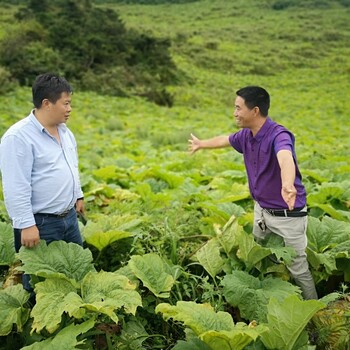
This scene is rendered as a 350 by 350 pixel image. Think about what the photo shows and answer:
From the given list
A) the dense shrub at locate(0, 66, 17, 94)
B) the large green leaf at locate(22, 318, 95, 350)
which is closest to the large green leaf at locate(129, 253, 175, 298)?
the large green leaf at locate(22, 318, 95, 350)

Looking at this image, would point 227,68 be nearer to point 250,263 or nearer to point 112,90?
point 112,90

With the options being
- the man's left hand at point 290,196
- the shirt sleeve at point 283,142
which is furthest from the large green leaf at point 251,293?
the shirt sleeve at point 283,142

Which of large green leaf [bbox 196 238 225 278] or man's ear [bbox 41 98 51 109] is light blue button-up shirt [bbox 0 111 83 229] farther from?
large green leaf [bbox 196 238 225 278]

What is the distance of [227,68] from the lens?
82.1ft

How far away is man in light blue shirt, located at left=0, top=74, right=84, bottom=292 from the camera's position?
9.23ft

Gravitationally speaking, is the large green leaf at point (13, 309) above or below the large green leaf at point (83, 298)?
below

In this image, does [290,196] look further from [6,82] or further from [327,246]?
A: [6,82]

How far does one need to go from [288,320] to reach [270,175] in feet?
3.15

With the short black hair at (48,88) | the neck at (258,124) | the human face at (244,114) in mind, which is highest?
the short black hair at (48,88)

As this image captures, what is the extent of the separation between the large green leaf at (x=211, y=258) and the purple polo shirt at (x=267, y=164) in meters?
0.52

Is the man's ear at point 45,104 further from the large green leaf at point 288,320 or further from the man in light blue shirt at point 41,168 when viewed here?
the large green leaf at point 288,320

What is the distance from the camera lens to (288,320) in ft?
8.53

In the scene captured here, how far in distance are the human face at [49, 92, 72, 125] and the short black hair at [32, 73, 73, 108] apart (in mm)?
24

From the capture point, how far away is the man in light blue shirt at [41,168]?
2812 millimetres
